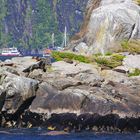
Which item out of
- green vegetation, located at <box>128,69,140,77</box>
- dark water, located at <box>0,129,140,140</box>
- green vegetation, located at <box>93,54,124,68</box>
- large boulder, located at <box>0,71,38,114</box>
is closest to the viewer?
dark water, located at <box>0,129,140,140</box>

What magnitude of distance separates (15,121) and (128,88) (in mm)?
8787

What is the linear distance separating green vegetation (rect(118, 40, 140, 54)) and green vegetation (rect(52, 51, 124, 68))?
249 cm

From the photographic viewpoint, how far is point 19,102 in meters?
39.9

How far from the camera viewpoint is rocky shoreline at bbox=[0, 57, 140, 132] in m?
38.8

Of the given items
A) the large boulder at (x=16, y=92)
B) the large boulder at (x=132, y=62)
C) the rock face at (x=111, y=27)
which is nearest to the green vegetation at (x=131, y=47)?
the rock face at (x=111, y=27)

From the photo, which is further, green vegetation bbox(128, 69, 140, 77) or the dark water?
green vegetation bbox(128, 69, 140, 77)

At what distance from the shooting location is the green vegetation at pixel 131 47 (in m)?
52.7

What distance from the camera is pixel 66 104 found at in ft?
128

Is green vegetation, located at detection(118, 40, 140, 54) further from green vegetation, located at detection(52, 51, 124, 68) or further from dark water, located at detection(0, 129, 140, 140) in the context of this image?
dark water, located at detection(0, 129, 140, 140)

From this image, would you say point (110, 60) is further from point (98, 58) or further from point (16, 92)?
point (16, 92)

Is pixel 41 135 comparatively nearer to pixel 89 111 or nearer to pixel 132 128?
pixel 89 111

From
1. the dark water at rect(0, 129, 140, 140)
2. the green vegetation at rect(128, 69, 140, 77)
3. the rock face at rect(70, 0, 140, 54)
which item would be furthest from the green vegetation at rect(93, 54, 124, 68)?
the dark water at rect(0, 129, 140, 140)

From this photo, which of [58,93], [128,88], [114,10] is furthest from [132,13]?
[58,93]

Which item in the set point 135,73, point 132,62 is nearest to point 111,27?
point 132,62
